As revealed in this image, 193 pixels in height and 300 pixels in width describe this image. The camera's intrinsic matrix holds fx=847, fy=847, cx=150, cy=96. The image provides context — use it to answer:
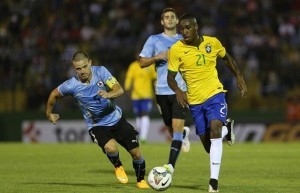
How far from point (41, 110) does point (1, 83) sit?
5.44 feet

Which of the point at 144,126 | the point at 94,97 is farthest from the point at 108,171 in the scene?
the point at 144,126

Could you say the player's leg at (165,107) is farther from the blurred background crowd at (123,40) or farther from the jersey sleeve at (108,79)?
the blurred background crowd at (123,40)

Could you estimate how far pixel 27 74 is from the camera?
3000cm

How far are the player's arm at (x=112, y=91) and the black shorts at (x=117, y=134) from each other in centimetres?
74

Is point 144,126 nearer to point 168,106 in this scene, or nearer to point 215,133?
point 168,106

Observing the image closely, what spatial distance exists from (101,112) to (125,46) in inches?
680

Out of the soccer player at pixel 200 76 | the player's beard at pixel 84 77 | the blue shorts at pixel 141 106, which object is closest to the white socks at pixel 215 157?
the soccer player at pixel 200 76

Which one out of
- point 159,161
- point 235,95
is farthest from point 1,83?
point 159,161

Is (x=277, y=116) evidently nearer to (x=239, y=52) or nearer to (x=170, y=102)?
(x=239, y=52)

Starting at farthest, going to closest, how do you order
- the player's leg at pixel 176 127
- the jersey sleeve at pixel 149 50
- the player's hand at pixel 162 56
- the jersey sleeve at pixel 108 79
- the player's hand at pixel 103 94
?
the jersey sleeve at pixel 149 50 < the player's hand at pixel 162 56 < the player's leg at pixel 176 127 < the jersey sleeve at pixel 108 79 < the player's hand at pixel 103 94

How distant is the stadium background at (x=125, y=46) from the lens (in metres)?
27.7

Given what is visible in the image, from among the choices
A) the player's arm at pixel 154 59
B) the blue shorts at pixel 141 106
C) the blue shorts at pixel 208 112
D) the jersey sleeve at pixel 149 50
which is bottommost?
the blue shorts at pixel 141 106

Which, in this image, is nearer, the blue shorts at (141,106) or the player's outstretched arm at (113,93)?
the player's outstretched arm at (113,93)

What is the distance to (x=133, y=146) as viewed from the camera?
1302 centimetres
